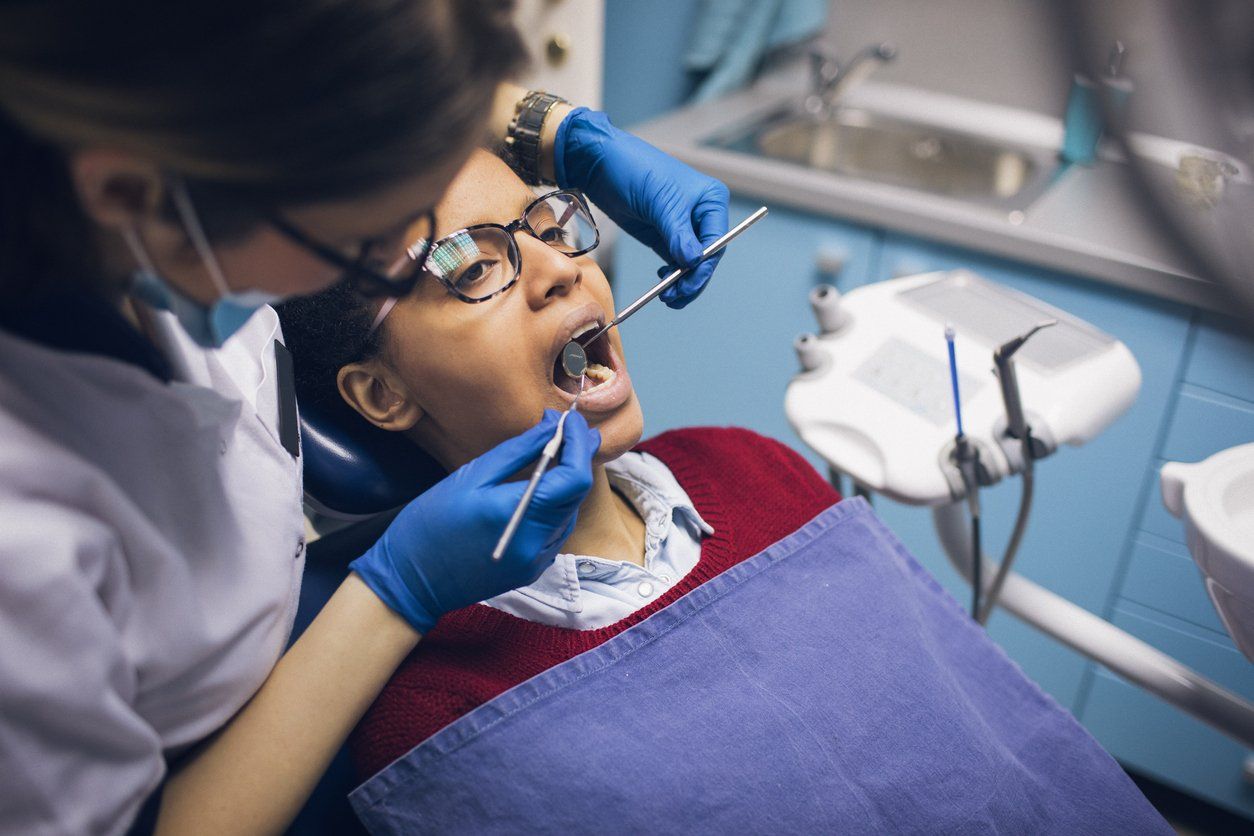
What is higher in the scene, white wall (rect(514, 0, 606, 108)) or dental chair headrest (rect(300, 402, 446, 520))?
white wall (rect(514, 0, 606, 108))

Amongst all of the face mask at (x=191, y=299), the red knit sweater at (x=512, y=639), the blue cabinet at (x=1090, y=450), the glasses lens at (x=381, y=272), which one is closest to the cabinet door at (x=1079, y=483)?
the blue cabinet at (x=1090, y=450)

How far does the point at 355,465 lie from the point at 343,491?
3 centimetres

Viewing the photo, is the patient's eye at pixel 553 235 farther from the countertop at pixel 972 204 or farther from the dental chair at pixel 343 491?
the countertop at pixel 972 204

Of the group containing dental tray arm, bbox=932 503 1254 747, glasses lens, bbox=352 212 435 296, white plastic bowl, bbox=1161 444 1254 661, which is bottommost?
dental tray arm, bbox=932 503 1254 747

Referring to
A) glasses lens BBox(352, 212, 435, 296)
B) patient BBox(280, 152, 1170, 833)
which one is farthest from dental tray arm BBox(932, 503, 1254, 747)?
glasses lens BBox(352, 212, 435, 296)

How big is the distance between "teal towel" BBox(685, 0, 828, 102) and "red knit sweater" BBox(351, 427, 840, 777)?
151cm

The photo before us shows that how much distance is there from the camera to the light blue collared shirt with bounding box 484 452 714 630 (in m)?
1.04

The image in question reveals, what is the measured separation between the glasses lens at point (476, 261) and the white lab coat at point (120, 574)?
0.25m

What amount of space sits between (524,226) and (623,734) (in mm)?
546

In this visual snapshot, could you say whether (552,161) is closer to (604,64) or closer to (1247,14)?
(1247,14)

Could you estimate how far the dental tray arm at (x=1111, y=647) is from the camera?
1.09 metres

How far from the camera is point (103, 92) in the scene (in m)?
0.50

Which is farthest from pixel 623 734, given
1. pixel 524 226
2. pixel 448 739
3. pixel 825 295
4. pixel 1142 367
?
pixel 1142 367

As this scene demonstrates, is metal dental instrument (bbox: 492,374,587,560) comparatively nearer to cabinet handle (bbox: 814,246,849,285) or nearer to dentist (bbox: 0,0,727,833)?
dentist (bbox: 0,0,727,833)
